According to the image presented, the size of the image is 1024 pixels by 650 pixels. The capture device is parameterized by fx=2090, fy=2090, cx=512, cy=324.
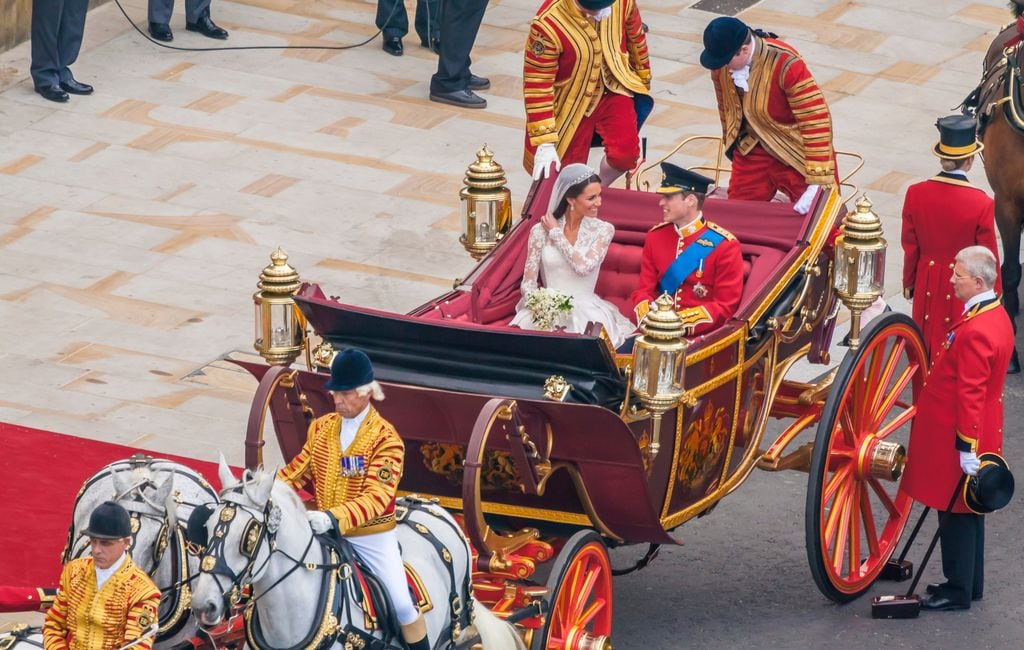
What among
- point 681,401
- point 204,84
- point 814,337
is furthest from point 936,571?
point 204,84

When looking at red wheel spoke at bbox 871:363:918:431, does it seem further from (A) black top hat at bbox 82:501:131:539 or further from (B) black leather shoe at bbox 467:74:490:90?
(B) black leather shoe at bbox 467:74:490:90

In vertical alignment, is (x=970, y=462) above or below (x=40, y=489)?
above

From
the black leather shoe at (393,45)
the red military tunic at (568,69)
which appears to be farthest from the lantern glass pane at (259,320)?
the black leather shoe at (393,45)

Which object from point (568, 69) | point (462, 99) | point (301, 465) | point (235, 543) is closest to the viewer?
point (235, 543)

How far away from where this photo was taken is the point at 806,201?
9047mm

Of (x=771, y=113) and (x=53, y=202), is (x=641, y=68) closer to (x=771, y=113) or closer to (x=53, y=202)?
(x=771, y=113)

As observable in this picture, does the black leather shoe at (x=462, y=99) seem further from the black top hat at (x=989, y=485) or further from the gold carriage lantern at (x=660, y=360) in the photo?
the gold carriage lantern at (x=660, y=360)

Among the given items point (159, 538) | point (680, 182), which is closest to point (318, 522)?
point (159, 538)

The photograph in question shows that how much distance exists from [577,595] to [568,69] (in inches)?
125

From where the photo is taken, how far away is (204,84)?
580 inches

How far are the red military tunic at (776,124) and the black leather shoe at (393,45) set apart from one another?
6276mm

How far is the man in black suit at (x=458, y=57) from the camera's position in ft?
47.2

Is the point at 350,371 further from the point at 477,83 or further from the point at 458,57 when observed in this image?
the point at 477,83

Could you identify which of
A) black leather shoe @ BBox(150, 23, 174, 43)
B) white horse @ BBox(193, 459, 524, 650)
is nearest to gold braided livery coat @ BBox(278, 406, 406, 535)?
white horse @ BBox(193, 459, 524, 650)
